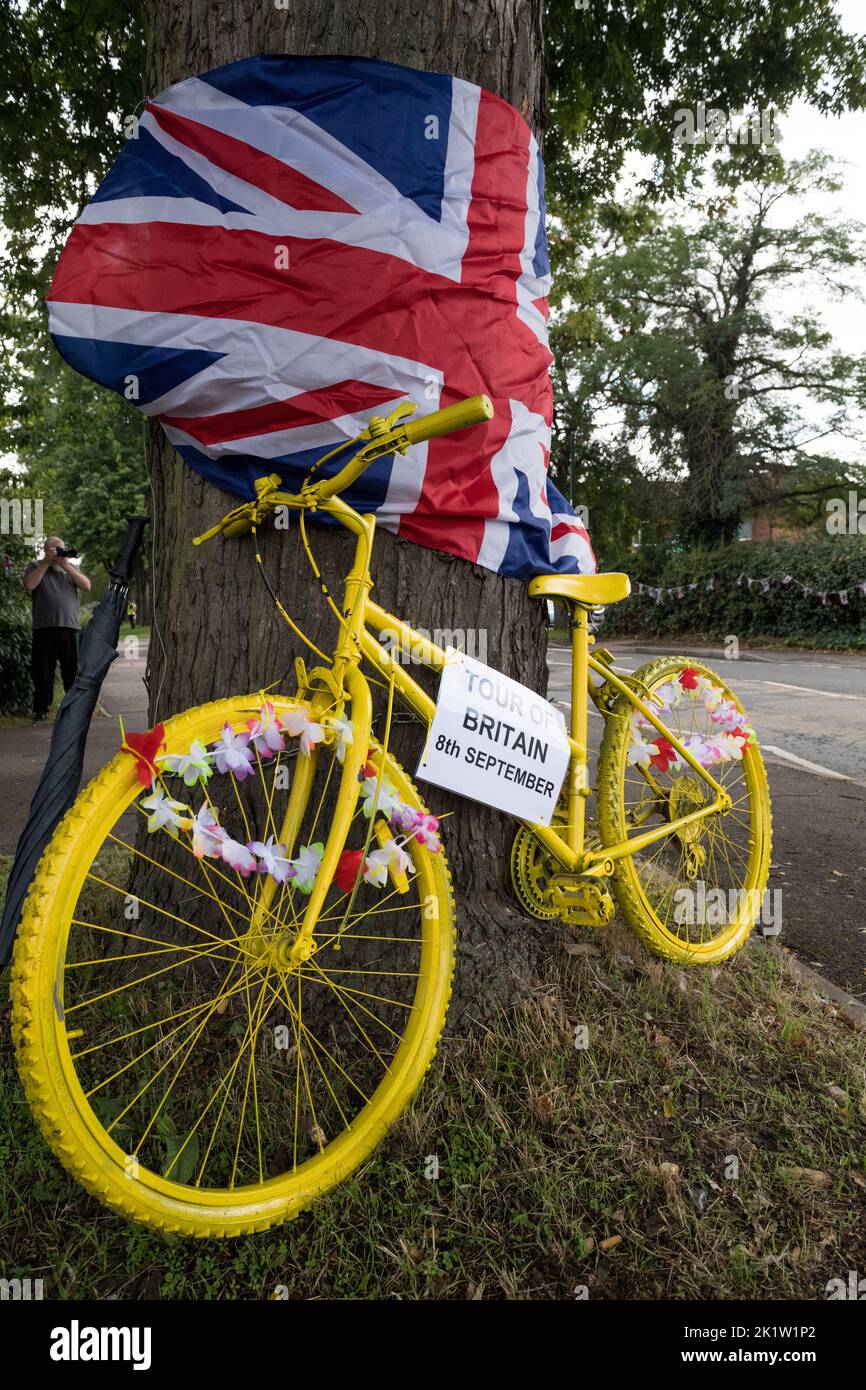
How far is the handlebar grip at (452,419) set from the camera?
5.18 feet

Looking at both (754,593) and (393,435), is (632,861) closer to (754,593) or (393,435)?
(393,435)

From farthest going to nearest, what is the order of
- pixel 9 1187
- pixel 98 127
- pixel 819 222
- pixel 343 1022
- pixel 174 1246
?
1. pixel 819 222
2. pixel 98 127
3. pixel 343 1022
4. pixel 9 1187
5. pixel 174 1246

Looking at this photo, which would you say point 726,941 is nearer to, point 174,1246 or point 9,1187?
point 174,1246

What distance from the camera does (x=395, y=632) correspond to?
2.01 metres

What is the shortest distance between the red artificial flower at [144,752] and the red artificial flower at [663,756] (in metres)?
1.81

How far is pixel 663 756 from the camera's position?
9.66 ft

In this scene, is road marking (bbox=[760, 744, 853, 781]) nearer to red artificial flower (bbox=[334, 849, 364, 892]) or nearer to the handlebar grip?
red artificial flower (bbox=[334, 849, 364, 892])

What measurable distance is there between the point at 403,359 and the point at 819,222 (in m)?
31.1

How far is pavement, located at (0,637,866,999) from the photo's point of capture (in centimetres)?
339

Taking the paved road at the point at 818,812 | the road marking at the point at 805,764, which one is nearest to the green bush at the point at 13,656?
the paved road at the point at 818,812

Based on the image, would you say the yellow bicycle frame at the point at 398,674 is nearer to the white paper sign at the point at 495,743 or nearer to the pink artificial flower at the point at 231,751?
the white paper sign at the point at 495,743

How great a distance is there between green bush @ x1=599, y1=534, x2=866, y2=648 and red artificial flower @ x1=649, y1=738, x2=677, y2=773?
19.4m

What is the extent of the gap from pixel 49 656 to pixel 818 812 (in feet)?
23.5

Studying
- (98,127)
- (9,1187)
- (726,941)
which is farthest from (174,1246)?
(98,127)
